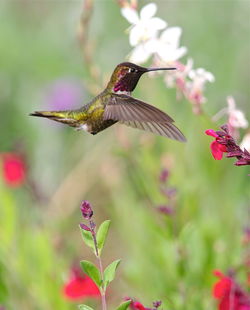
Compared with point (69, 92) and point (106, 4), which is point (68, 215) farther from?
point (106, 4)

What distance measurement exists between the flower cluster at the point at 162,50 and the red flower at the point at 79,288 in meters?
0.86

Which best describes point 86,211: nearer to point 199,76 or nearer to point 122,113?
point 122,113

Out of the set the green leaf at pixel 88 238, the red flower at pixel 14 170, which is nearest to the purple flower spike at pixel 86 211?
the green leaf at pixel 88 238

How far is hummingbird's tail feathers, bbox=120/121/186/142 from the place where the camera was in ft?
5.61

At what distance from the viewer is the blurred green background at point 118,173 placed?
2898 millimetres

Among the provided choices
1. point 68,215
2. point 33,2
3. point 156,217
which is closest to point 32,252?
point 156,217

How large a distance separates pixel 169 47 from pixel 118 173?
2.28 m

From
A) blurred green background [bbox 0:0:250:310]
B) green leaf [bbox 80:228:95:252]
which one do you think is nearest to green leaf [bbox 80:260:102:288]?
green leaf [bbox 80:228:95:252]

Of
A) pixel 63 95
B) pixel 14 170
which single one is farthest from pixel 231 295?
pixel 63 95

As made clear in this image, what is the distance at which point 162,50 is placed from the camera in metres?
2.13

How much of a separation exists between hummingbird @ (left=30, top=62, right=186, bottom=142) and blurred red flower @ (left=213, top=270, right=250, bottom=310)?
0.47m

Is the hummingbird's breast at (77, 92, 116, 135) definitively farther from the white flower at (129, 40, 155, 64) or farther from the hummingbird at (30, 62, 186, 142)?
the white flower at (129, 40, 155, 64)

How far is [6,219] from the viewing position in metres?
3.03

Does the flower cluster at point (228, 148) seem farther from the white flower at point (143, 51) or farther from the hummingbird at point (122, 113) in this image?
the white flower at point (143, 51)
